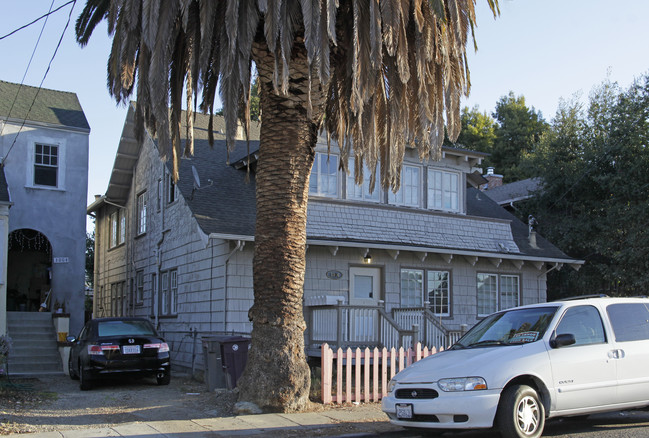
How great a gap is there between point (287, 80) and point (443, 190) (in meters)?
11.0

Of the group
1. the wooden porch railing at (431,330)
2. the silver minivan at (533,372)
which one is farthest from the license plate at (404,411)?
the wooden porch railing at (431,330)

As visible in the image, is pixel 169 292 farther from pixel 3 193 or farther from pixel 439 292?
pixel 439 292

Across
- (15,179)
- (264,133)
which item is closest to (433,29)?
(264,133)

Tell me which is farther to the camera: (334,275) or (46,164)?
(46,164)

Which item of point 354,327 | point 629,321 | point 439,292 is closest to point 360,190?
point 439,292

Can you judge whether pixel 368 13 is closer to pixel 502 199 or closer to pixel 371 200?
pixel 371 200

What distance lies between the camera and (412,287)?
59.6 feet

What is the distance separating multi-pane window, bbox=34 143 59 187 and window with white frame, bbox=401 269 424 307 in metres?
11.3

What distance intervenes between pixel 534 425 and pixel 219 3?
759cm

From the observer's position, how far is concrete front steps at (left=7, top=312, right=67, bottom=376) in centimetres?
1698

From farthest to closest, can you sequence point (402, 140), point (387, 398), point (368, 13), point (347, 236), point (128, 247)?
1. point (128, 247)
2. point (347, 236)
3. point (402, 140)
4. point (368, 13)
5. point (387, 398)

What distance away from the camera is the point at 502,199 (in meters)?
30.0

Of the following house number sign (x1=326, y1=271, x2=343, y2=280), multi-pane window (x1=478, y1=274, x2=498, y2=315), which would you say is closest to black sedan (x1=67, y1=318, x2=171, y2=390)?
house number sign (x1=326, y1=271, x2=343, y2=280)

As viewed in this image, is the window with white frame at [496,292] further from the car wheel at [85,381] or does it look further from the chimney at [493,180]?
the chimney at [493,180]
